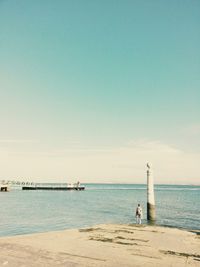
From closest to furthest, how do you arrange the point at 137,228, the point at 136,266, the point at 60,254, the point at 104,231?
1. the point at 136,266
2. the point at 60,254
3. the point at 104,231
4. the point at 137,228

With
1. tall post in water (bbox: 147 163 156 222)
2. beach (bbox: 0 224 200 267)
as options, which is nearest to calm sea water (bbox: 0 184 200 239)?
tall post in water (bbox: 147 163 156 222)

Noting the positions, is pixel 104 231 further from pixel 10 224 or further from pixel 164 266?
pixel 10 224

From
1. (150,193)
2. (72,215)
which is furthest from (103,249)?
(72,215)

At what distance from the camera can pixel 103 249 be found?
13555 mm

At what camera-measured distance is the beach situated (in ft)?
37.5

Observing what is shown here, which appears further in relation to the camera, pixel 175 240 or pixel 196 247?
pixel 175 240

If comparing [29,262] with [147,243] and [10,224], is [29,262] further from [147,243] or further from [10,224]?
[10,224]

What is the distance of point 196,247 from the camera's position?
1468 centimetres

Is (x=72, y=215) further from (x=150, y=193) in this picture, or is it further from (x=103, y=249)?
(x=103, y=249)

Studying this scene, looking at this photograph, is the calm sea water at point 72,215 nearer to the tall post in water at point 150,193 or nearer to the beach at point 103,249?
the tall post in water at point 150,193

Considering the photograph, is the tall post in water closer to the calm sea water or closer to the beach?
the calm sea water

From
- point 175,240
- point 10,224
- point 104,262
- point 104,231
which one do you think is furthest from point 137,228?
point 10,224

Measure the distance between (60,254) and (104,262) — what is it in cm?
204

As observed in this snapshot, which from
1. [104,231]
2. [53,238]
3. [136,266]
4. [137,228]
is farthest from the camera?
[137,228]
